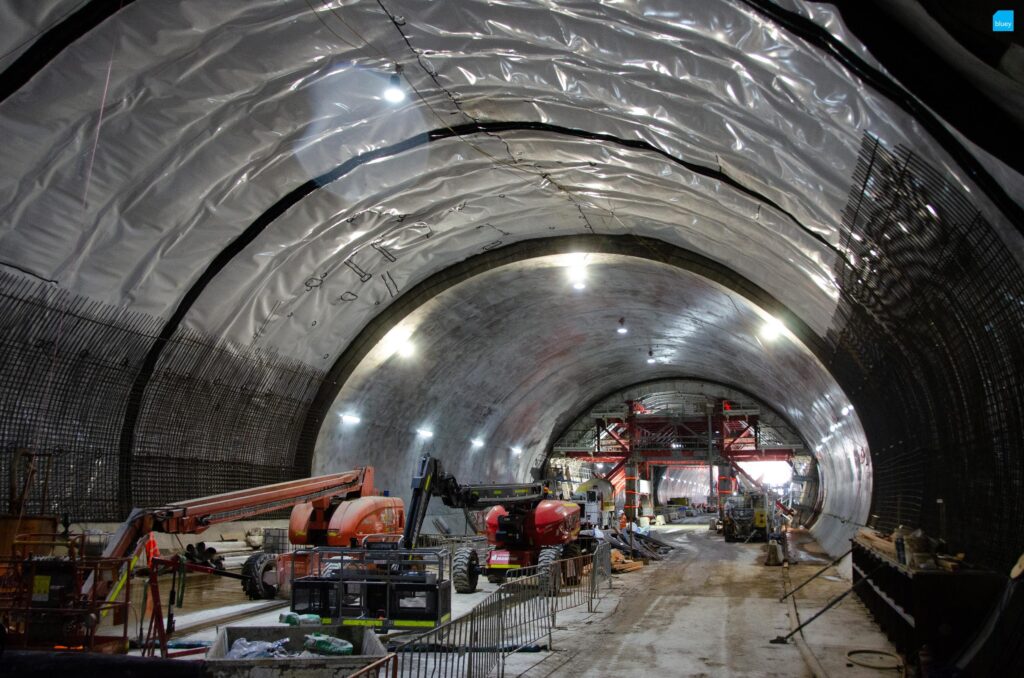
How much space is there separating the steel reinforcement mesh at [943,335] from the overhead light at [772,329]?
4.97 meters

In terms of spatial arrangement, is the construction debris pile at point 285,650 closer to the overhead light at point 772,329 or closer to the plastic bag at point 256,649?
the plastic bag at point 256,649

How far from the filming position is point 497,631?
916 centimetres

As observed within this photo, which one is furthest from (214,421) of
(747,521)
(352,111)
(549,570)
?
(747,521)

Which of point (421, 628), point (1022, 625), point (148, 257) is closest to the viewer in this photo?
point (1022, 625)

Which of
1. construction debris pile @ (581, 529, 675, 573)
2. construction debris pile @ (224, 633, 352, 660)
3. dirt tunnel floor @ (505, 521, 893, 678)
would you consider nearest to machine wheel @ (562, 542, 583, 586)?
dirt tunnel floor @ (505, 521, 893, 678)

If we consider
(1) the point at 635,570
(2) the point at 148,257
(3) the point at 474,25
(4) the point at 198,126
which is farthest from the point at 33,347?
(1) the point at 635,570

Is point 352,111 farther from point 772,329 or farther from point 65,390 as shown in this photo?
point 772,329

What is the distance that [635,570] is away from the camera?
1970cm

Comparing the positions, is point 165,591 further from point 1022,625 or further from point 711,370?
point 711,370

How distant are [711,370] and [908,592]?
81.6 ft

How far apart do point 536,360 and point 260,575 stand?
14.5m

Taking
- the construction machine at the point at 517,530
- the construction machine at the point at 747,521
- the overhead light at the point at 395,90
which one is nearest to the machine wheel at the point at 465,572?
the construction machine at the point at 517,530

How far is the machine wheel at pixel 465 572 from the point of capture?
47.8ft

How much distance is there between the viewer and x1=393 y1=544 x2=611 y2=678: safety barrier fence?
7.88 m
